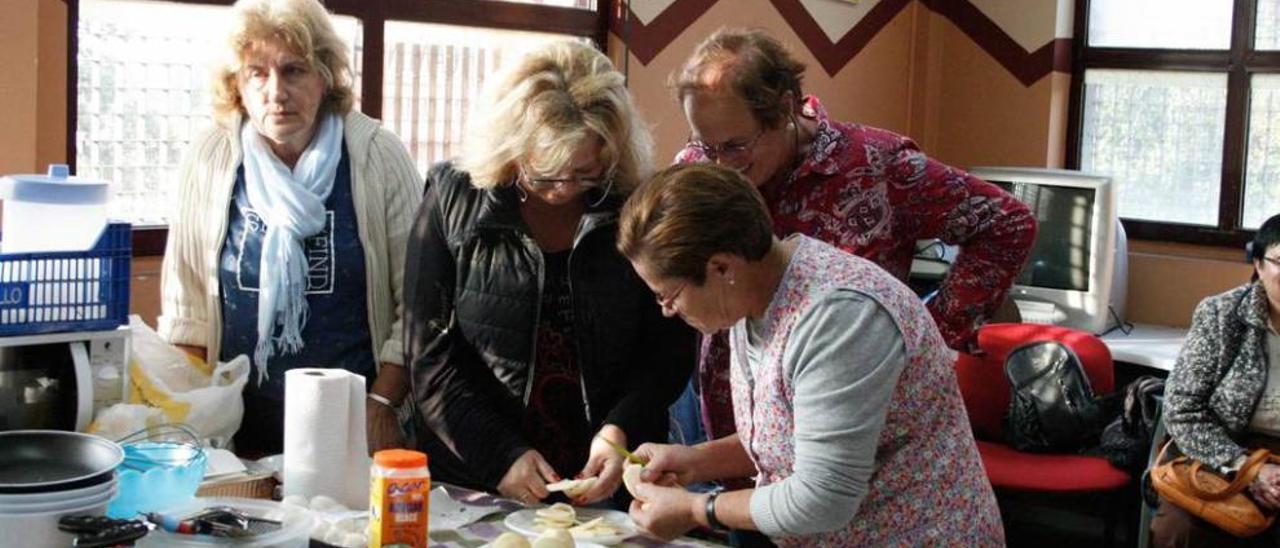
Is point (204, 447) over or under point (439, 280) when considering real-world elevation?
under

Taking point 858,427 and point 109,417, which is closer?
point 858,427

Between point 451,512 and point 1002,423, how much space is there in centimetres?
269

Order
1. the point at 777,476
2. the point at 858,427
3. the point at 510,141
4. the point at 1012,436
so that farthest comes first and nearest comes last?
the point at 1012,436, the point at 510,141, the point at 777,476, the point at 858,427

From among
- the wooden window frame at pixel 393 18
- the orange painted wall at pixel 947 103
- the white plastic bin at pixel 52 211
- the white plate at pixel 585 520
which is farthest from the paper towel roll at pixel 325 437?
the orange painted wall at pixel 947 103

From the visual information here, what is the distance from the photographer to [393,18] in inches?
163

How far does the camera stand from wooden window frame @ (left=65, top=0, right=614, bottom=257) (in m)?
3.38

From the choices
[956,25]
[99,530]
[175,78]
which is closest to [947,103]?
[956,25]

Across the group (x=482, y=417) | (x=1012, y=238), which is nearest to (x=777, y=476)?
(x=482, y=417)

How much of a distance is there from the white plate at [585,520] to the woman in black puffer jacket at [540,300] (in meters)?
0.03

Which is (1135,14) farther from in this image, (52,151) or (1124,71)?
(52,151)

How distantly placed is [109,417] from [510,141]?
76 centimetres

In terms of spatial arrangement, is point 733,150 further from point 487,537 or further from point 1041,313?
point 1041,313

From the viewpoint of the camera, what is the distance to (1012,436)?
454 centimetres

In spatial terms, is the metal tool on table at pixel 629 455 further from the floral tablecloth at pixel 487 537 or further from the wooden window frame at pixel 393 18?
the wooden window frame at pixel 393 18
